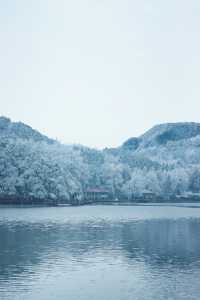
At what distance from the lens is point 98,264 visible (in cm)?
5075

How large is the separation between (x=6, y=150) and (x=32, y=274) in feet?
427

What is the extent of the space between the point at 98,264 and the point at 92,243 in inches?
580

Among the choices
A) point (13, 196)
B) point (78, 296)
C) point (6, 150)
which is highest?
point (6, 150)

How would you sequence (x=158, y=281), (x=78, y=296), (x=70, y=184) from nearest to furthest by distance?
1. (x=78, y=296)
2. (x=158, y=281)
3. (x=70, y=184)

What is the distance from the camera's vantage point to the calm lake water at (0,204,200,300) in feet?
129

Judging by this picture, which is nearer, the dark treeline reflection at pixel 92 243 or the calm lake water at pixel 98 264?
the calm lake water at pixel 98 264

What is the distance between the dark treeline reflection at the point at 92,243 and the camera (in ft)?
172

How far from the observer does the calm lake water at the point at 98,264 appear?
3931cm

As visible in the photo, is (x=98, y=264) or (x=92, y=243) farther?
(x=92, y=243)

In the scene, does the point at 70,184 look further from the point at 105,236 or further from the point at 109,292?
the point at 109,292

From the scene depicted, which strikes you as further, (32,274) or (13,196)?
(13,196)

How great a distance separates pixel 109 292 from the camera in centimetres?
3959

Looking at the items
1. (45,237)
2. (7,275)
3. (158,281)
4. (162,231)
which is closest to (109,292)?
(158,281)

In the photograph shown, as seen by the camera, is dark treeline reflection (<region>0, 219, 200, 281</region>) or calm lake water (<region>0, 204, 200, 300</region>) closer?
calm lake water (<region>0, 204, 200, 300</region>)
